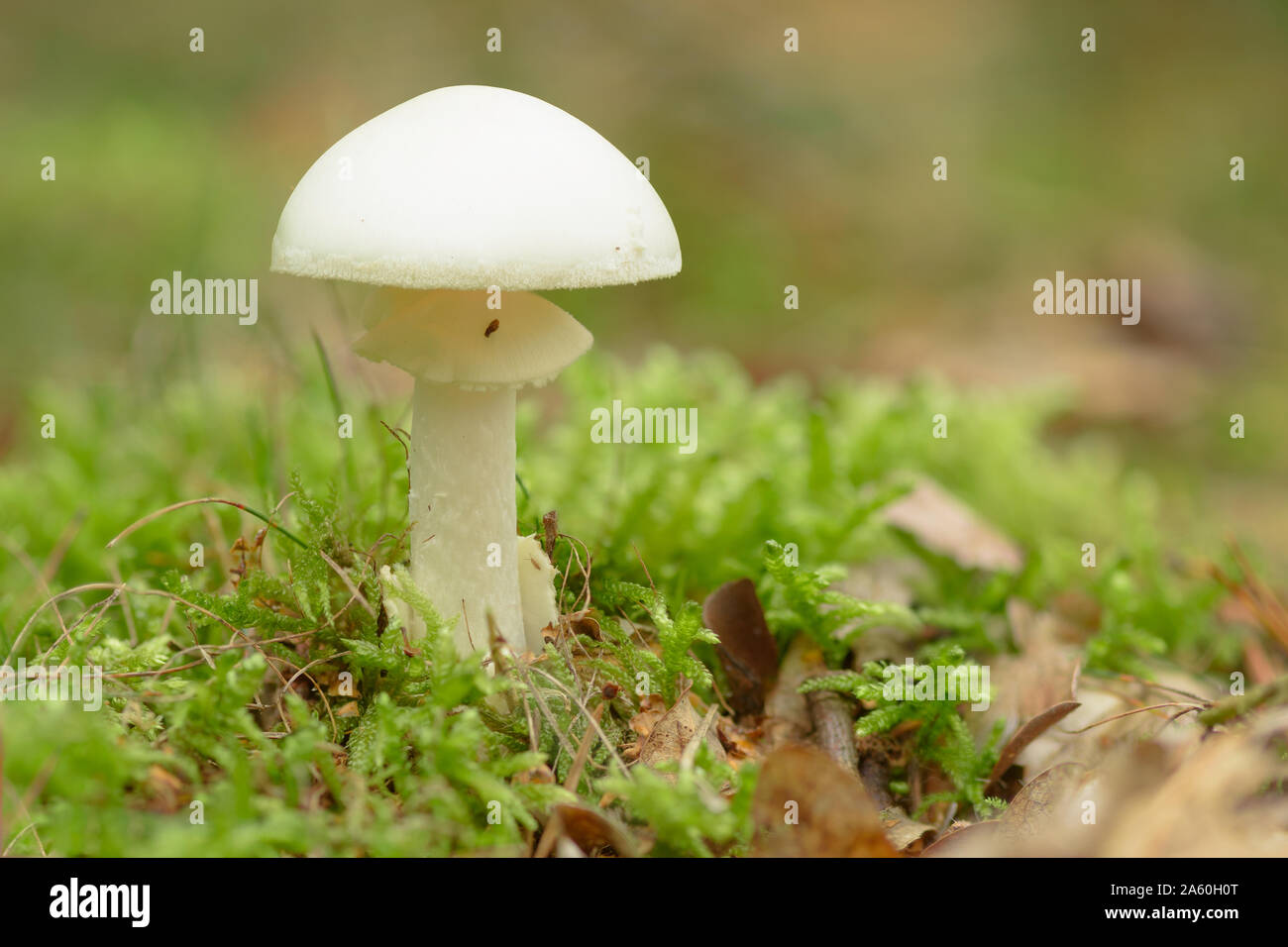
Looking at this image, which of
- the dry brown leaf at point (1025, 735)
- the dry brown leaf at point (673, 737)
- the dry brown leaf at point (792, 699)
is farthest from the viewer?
the dry brown leaf at point (792, 699)

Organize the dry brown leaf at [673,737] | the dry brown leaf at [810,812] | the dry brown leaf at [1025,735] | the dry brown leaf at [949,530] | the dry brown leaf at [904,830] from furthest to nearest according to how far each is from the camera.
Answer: the dry brown leaf at [949,530]
the dry brown leaf at [1025,735]
the dry brown leaf at [673,737]
the dry brown leaf at [904,830]
the dry brown leaf at [810,812]

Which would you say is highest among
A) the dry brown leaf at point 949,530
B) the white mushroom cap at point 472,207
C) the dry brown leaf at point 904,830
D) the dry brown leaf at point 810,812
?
the white mushroom cap at point 472,207

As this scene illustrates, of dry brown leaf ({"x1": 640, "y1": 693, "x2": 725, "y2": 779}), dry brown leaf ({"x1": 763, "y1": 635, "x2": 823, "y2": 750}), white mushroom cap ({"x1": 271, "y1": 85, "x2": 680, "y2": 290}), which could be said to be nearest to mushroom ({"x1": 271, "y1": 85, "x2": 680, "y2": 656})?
white mushroom cap ({"x1": 271, "y1": 85, "x2": 680, "y2": 290})

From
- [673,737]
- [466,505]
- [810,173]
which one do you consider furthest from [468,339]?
[810,173]

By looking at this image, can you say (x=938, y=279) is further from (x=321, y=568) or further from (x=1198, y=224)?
(x=321, y=568)

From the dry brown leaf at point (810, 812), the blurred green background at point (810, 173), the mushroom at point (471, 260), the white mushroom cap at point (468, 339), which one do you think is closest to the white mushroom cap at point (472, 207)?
the mushroom at point (471, 260)

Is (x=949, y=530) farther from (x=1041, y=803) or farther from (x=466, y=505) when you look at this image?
(x=466, y=505)

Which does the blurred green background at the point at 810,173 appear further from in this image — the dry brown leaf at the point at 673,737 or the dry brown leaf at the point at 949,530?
the dry brown leaf at the point at 673,737

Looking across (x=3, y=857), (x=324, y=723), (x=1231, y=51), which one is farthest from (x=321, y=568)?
(x=1231, y=51)
